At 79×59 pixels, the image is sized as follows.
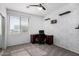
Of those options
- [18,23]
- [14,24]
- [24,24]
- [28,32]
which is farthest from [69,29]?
[14,24]

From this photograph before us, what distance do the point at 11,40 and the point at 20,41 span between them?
28.3 inches

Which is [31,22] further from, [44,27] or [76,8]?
[76,8]

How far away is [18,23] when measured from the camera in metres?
5.26

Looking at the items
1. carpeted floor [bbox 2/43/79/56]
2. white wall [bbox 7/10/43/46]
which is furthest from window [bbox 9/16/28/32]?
carpeted floor [bbox 2/43/79/56]

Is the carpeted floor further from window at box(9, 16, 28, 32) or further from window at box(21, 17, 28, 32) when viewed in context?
window at box(21, 17, 28, 32)

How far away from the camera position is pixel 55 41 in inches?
191

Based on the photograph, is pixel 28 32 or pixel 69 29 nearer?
pixel 69 29

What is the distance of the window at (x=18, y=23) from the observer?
4900 millimetres

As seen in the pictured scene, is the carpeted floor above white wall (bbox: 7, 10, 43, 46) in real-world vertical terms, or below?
below

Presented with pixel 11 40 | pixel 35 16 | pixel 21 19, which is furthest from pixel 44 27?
pixel 11 40

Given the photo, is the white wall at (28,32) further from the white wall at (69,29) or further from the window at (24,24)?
the white wall at (69,29)

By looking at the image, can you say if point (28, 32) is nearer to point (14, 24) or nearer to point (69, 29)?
point (14, 24)

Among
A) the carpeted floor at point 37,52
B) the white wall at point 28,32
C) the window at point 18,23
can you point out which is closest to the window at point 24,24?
the window at point 18,23

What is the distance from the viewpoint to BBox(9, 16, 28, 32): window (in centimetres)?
490
